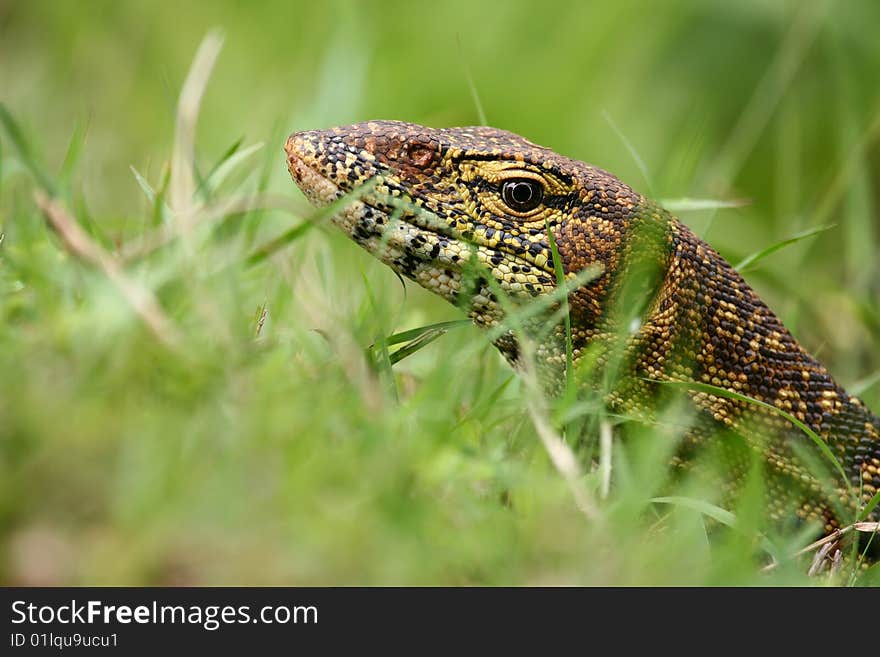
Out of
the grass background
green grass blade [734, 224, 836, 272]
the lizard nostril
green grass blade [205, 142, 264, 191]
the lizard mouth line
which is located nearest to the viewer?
the grass background

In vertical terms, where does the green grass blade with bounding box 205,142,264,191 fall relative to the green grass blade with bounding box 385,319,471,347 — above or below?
above

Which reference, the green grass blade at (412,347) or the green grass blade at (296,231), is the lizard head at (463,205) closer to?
the green grass blade at (412,347)

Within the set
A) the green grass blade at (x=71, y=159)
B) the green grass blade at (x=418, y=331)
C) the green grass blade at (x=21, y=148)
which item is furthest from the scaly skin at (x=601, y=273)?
the green grass blade at (x=21, y=148)

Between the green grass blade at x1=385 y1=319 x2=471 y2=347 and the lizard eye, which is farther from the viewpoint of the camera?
the lizard eye

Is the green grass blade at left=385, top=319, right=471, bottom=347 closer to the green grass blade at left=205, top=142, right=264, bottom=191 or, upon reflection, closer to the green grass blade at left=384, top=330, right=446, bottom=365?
the green grass blade at left=384, top=330, right=446, bottom=365

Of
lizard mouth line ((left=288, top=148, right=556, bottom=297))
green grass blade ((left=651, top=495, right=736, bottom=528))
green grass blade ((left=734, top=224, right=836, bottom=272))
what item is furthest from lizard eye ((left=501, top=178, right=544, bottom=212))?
green grass blade ((left=651, top=495, right=736, bottom=528))
